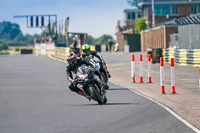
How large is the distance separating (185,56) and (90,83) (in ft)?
65.1

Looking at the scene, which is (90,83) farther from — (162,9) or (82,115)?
(162,9)

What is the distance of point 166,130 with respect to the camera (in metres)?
8.86

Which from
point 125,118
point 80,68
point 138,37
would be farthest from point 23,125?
point 138,37

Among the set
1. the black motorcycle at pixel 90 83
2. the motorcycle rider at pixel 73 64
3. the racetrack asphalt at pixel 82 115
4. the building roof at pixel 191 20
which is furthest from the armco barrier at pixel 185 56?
the black motorcycle at pixel 90 83

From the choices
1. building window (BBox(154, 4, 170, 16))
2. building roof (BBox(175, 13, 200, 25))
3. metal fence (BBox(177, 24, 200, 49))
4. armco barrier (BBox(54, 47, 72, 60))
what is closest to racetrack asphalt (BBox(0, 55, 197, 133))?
metal fence (BBox(177, 24, 200, 49))

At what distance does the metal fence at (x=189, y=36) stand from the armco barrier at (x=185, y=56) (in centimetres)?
149

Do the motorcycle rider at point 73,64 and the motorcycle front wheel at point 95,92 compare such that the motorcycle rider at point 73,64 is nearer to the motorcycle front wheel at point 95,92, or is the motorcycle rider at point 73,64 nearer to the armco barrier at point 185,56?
the motorcycle front wheel at point 95,92

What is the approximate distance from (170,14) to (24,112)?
223 ft

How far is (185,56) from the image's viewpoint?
105ft

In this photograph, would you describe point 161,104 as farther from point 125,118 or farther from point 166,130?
point 166,130

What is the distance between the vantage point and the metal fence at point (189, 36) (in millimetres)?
34156

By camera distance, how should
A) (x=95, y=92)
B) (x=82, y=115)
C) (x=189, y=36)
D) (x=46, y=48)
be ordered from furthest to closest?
(x=46, y=48)
(x=189, y=36)
(x=95, y=92)
(x=82, y=115)

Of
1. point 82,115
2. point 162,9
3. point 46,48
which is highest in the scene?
point 162,9

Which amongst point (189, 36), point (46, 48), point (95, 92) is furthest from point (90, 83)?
point (46, 48)
